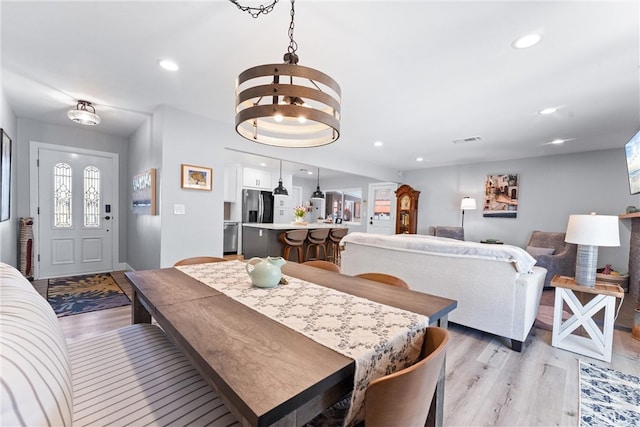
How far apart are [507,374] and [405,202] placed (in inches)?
210

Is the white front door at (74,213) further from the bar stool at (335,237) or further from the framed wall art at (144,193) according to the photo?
the bar stool at (335,237)

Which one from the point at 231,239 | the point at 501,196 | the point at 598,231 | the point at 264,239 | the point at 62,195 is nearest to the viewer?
the point at 598,231

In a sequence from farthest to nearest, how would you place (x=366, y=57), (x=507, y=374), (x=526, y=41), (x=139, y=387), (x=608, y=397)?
1. (x=366, y=57)
2. (x=507, y=374)
3. (x=526, y=41)
4. (x=608, y=397)
5. (x=139, y=387)

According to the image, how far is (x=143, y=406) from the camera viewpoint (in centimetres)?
89

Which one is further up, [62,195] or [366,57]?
[366,57]

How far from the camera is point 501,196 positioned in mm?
5848

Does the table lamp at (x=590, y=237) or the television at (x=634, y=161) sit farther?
the television at (x=634, y=161)

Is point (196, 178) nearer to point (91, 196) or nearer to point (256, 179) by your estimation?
point (91, 196)

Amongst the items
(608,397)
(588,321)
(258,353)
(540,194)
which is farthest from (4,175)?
(540,194)

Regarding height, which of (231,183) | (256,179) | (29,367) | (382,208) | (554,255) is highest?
(256,179)

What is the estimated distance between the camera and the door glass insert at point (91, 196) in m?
4.58

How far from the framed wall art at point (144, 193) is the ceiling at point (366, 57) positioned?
0.86 meters

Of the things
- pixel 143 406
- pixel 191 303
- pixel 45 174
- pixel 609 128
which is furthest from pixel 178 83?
pixel 609 128

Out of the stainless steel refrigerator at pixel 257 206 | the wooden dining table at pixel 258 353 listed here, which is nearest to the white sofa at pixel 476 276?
the wooden dining table at pixel 258 353
